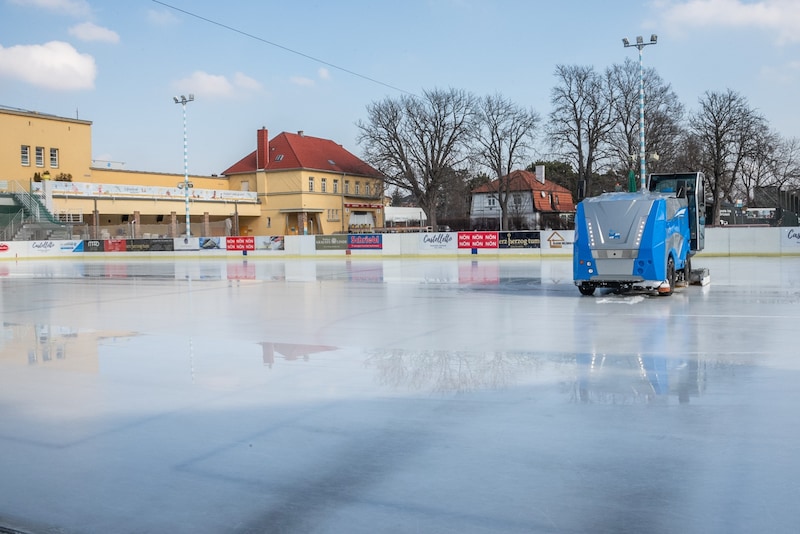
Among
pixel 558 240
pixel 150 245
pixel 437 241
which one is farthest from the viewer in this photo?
pixel 150 245

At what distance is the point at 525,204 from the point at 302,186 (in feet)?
86.3

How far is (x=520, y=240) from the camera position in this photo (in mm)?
37219

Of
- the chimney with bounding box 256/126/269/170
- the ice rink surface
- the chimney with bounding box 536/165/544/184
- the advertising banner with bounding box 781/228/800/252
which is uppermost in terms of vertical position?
the chimney with bounding box 256/126/269/170

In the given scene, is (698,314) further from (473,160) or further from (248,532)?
(473,160)

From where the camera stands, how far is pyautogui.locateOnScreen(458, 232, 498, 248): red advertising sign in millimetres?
37969

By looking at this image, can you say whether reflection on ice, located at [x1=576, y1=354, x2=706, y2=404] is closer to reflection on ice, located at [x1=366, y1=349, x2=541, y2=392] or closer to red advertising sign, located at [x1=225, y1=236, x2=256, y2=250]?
reflection on ice, located at [x1=366, y1=349, x2=541, y2=392]

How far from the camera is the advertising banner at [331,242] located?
41938mm

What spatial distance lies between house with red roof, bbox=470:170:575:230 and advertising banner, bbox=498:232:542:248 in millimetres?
32314

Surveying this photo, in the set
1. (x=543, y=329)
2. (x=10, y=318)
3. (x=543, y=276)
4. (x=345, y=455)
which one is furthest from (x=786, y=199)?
(x=345, y=455)

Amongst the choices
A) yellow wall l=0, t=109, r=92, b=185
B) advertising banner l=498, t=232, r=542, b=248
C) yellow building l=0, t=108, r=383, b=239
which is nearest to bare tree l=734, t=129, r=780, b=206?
advertising banner l=498, t=232, r=542, b=248

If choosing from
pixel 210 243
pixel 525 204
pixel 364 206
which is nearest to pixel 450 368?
pixel 210 243

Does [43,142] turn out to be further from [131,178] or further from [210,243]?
[210,243]

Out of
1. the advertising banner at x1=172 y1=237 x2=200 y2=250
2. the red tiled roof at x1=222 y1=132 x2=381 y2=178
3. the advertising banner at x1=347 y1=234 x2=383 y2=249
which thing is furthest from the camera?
the red tiled roof at x1=222 y1=132 x2=381 y2=178

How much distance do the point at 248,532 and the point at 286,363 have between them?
480 centimetres
